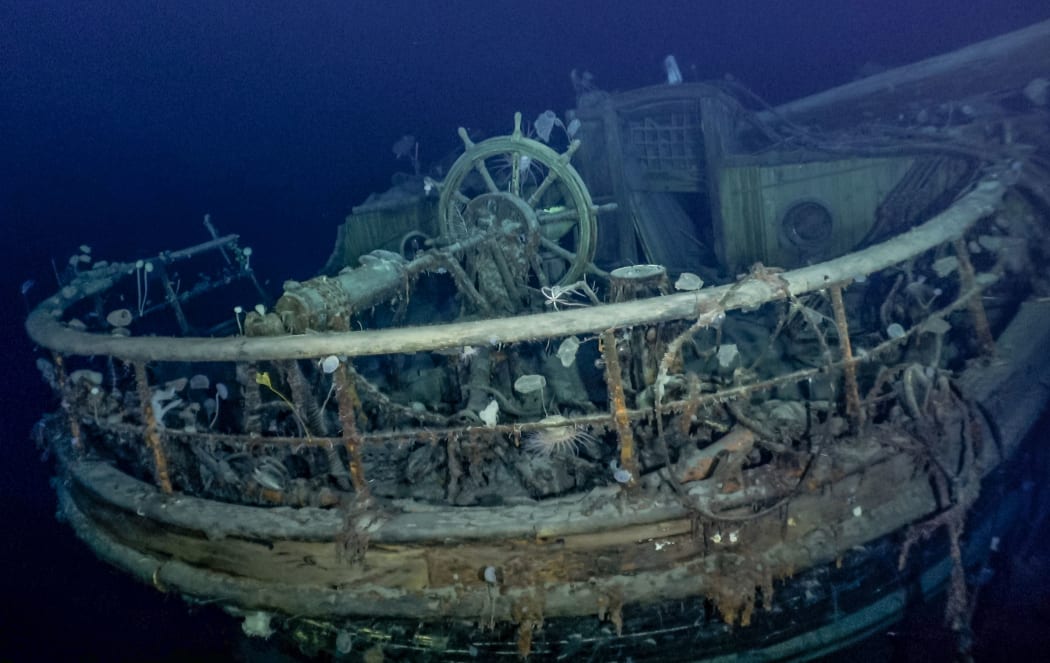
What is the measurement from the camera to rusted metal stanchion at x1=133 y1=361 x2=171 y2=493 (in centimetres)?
337

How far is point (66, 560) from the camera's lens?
19.7ft

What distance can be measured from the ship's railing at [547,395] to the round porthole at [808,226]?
326cm

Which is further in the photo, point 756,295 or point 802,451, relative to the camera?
point 802,451

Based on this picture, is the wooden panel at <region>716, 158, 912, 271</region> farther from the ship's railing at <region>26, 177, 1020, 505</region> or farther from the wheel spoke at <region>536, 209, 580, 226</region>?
the ship's railing at <region>26, 177, 1020, 505</region>

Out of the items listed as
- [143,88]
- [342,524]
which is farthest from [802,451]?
[143,88]

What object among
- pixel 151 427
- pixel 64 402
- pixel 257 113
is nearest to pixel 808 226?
pixel 151 427

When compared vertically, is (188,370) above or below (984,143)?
below

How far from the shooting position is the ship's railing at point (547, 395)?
297 cm

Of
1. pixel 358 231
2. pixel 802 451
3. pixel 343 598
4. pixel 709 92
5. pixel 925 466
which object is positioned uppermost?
pixel 709 92

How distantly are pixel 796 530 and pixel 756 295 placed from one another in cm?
130

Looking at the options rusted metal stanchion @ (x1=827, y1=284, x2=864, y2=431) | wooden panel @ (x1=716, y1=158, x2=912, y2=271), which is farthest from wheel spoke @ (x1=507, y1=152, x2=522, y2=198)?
rusted metal stanchion @ (x1=827, y1=284, x2=864, y2=431)

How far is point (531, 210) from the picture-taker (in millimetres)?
6539

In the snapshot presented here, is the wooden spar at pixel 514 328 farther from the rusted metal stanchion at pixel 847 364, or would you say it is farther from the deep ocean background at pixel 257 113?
the deep ocean background at pixel 257 113

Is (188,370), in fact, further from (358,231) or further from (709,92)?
(709,92)
